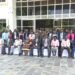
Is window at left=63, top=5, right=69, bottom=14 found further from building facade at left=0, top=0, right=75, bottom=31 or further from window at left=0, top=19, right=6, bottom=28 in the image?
window at left=0, top=19, right=6, bottom=28

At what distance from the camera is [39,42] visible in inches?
738

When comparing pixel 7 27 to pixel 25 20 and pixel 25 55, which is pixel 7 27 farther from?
pixel 25 55

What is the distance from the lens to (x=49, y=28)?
77.2 ft

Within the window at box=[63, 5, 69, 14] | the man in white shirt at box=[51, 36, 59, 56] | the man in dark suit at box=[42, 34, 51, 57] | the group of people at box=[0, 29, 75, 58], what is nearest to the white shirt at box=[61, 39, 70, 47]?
the group of people at box=[0, 29, 75, 58]

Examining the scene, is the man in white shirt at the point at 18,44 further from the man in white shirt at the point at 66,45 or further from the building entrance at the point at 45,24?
the building entrance at the point at 45,24

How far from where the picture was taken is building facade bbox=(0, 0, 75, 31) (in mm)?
23203

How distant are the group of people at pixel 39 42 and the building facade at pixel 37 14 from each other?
3.47m

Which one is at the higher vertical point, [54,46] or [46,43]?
[46,43]

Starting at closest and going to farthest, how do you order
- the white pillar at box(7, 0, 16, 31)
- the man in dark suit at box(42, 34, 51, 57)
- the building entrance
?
the man in dark suit at box(42, 34, 51, 57)
the building entrance
the white pillar at box(7, 0, 16, 31)

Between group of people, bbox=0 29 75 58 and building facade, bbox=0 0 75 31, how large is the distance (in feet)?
11.4

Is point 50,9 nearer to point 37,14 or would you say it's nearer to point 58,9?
point 58,9

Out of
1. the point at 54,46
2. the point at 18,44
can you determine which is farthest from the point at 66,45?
the point at 18,44

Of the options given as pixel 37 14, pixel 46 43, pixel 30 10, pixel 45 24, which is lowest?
pixel 46 43

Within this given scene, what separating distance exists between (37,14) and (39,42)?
18.7ft
